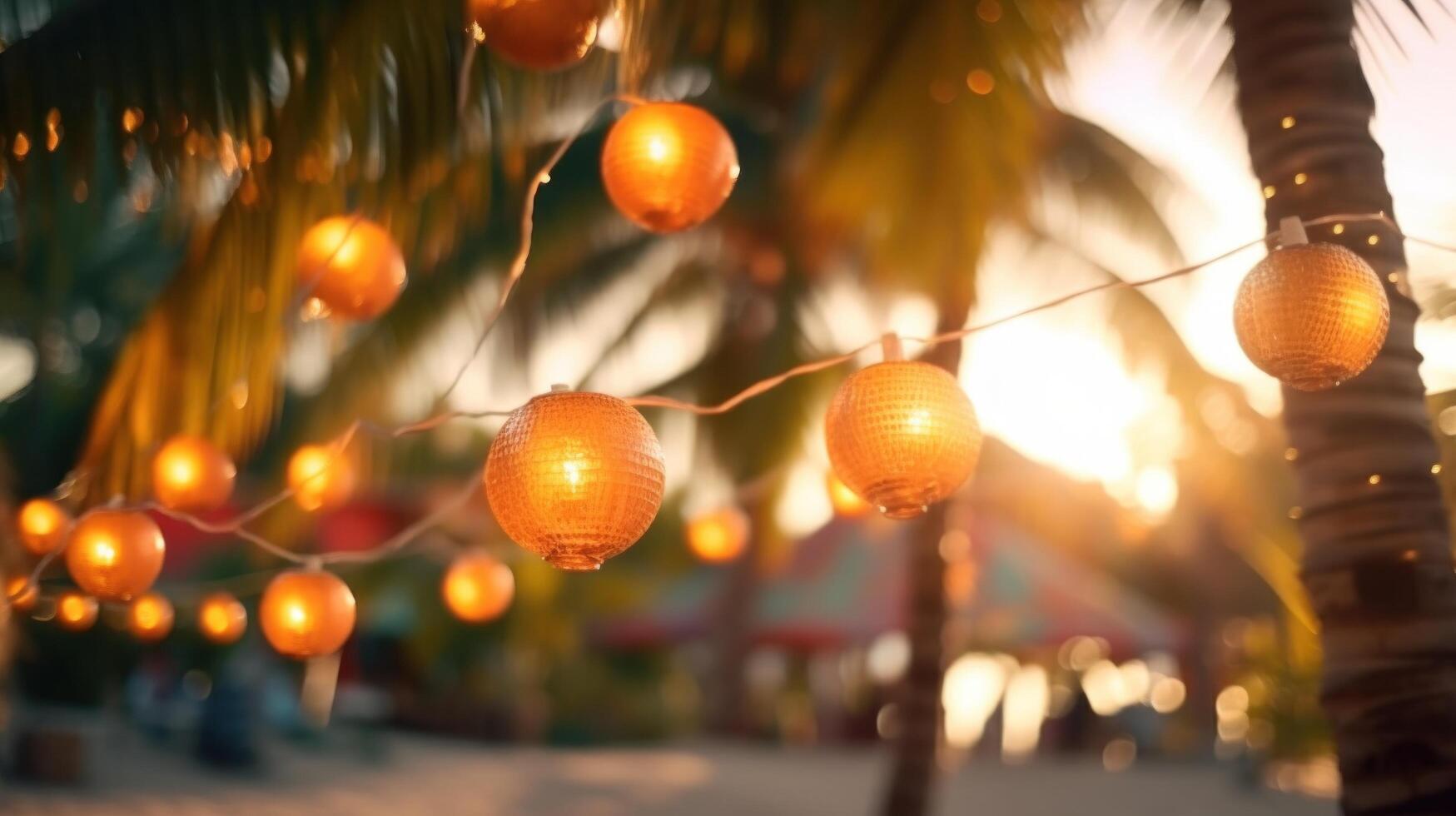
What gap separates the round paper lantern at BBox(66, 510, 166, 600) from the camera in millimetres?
2928

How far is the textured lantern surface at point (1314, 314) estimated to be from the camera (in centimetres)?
194

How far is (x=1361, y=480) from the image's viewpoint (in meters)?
2.26

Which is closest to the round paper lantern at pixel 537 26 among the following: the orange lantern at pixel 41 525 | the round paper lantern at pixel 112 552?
the round paper lantern at pixel 112 552

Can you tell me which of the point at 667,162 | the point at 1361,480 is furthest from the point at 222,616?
the point at 1361,480

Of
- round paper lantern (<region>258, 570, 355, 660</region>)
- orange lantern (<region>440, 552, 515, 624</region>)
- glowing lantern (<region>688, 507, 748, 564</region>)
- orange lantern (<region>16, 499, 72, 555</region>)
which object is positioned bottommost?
round paper lantern (<region>258, 570, 355, 660</region>)

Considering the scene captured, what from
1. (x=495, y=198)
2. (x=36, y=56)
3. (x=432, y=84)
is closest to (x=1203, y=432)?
(x=495, y=198)

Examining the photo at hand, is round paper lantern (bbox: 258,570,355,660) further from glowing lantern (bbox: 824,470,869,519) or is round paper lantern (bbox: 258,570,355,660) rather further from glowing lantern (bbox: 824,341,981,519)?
glowing lantern (bbox: 824,470,869,519)

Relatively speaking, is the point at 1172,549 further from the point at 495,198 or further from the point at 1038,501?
the point at 495,198

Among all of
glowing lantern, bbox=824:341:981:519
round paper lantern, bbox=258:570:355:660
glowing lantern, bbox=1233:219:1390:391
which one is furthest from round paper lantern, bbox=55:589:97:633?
glowing lantern, bbox=1233:219:1390:391

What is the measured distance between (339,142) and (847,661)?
14.3m

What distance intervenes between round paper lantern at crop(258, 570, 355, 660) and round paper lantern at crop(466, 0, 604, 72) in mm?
1469

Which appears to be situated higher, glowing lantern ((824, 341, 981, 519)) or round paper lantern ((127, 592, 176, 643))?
round paper lantern ((127, 592, 176, 643))

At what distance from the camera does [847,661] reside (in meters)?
16.7

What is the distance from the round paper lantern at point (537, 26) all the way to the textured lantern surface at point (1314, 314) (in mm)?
1465
